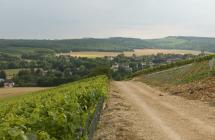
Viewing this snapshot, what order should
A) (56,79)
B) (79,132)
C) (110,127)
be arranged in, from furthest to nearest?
(56,79) → (110,127) → (79,132)

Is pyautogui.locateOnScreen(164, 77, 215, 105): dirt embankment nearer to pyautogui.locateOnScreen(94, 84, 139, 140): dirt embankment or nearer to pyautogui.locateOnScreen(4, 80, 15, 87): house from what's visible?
pyautogui.locateOnScreen(94, 84, 139, 140): dirt embankment

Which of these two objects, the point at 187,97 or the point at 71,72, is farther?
the point at 71,72

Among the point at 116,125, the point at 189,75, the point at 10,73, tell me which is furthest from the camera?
the point at 10,73

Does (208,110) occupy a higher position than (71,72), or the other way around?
(208,110)

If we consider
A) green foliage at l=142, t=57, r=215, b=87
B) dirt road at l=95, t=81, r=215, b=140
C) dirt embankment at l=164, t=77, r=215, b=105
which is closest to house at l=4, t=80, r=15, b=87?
green foliage at l=142, t=57, r=215, b=87

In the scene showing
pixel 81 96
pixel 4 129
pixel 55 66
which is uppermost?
pixel 4 129

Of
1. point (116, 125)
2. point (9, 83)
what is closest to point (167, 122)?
point (116, 125)

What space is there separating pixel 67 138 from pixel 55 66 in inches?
5531

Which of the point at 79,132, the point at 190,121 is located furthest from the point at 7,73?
the point at 79,132

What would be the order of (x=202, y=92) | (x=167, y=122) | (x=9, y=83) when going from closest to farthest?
(x=167, y=122) < (x=202, y=92) < (x=9, y=83)

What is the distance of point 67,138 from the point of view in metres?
9.07

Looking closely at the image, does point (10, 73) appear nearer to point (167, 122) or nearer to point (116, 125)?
point (167, 122)

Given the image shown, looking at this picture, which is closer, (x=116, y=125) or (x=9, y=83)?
(x=116, y=125)

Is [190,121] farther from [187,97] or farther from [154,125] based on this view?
[187,97]
